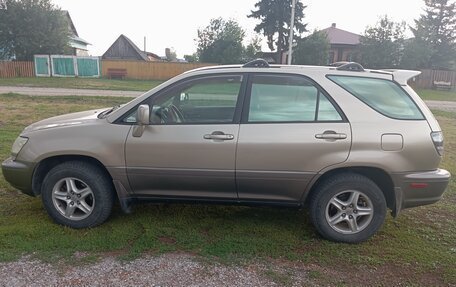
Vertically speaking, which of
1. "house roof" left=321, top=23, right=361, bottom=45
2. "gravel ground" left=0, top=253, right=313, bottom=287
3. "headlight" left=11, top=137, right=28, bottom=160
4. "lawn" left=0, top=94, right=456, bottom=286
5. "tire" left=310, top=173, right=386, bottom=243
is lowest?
"gravel ground" left=0, top=253, right=313, bottom=287

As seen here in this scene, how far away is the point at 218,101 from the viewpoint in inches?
149

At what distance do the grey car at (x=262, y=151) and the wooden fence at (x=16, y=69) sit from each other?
2911cm

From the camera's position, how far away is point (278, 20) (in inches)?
1357

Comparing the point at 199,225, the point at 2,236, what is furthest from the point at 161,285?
the point at 2,236

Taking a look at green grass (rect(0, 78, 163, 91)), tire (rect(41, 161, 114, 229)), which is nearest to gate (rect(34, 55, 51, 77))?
green grass (rect(0, 78, 163, 91))

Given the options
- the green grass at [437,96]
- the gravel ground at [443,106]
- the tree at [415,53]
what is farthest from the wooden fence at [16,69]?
the tree at [415,53]

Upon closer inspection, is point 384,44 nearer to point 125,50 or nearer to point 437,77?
point 437,77

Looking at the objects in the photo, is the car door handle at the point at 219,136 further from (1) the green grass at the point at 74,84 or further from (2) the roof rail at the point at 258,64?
(1) the green grass at the point at 74,84

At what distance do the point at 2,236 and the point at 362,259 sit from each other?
3509 millimetres

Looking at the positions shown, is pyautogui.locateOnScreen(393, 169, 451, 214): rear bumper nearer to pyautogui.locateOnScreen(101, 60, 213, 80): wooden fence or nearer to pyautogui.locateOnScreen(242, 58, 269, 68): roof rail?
pyautogui.locateOnScreen(242, 58, 269, 68): roof rail

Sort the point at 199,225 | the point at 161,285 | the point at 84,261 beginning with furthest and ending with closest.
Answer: the point at 199,225, the point at 84,261, the point at 161,285

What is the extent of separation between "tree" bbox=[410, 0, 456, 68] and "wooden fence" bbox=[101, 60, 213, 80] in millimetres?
24217

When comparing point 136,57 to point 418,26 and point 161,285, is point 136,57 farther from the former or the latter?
point 161,285

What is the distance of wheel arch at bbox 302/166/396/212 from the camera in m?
3.28
